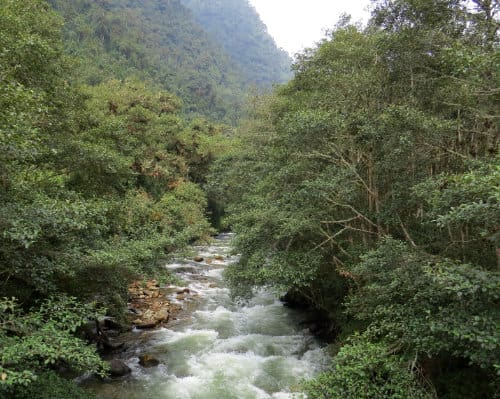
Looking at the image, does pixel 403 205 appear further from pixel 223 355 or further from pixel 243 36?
pixel 243 36

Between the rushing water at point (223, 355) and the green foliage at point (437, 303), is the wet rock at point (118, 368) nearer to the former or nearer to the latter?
the rushing water at point (223, 355)

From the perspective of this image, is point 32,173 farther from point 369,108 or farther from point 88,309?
point 369,108

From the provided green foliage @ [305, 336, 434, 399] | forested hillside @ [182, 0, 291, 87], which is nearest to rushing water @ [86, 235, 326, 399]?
green foliage @ [305, 336, 434, 399]

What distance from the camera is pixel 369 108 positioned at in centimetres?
1184

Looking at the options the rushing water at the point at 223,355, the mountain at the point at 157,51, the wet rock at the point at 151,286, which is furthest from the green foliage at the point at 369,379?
the mountain at the point at 157,51

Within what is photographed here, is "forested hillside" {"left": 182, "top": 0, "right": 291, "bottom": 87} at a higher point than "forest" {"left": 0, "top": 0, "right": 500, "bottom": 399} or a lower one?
higher

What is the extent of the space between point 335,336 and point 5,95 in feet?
42.4

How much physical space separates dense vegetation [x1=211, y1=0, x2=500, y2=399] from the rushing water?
81.5 inches

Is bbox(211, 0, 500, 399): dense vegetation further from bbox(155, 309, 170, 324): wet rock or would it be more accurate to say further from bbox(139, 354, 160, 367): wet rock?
Answer: bbox(155, 309, 170, 324): wet rock

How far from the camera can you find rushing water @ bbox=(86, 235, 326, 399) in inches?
448

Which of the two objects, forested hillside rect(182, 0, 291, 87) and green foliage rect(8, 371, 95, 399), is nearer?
green foliage rect(8, 371, 95, 399)

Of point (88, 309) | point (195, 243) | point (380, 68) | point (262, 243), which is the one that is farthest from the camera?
point (195, 243)

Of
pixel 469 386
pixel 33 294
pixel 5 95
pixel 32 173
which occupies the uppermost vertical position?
pixel 5 95

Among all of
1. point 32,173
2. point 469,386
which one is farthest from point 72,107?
point 469,386
